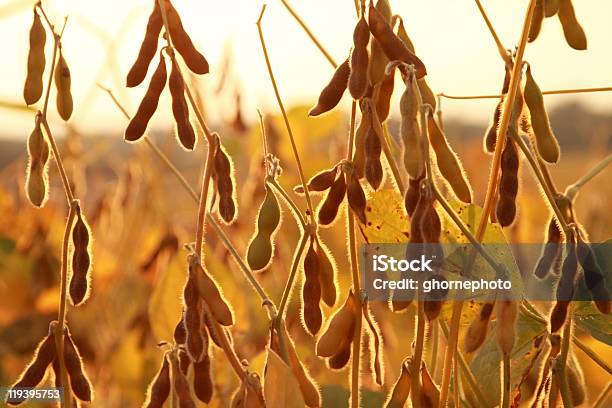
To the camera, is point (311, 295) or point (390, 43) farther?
point (311, 295)

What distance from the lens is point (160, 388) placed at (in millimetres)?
1034

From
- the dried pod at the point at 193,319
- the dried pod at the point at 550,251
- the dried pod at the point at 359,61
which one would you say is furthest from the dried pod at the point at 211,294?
the dried pod at the point at 550,251

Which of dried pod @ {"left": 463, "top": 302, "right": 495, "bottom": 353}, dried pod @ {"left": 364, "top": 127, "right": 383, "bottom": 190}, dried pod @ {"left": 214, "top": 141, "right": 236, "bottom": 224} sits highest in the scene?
dried pod @ {"left": 214, "top": 141, "right": 236, "bottom": 224}

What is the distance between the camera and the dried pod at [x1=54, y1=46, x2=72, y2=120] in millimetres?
1089

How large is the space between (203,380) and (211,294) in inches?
3.9

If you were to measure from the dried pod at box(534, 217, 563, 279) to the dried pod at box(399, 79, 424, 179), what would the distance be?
252 millimetres

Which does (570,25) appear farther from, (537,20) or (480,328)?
(480,328)

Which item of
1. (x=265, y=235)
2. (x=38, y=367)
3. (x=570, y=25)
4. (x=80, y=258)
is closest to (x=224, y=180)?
(x=265, y=235)

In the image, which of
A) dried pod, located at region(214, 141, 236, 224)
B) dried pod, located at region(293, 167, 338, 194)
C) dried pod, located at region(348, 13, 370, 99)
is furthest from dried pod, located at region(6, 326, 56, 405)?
dried pod, located at region(348, 13, 370, 99)

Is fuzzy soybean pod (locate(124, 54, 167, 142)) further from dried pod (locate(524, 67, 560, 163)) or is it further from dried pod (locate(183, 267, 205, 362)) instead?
dried pod (locate(524, 67, 560, 163))

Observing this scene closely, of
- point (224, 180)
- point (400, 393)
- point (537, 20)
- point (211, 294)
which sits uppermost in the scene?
point (537, 20)

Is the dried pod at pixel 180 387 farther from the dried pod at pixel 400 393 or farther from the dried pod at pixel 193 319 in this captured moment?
the dried pod at pixel 400 393

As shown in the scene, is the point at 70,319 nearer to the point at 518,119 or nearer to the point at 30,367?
the point at 30,367

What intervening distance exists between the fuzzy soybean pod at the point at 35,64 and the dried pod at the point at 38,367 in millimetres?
269
